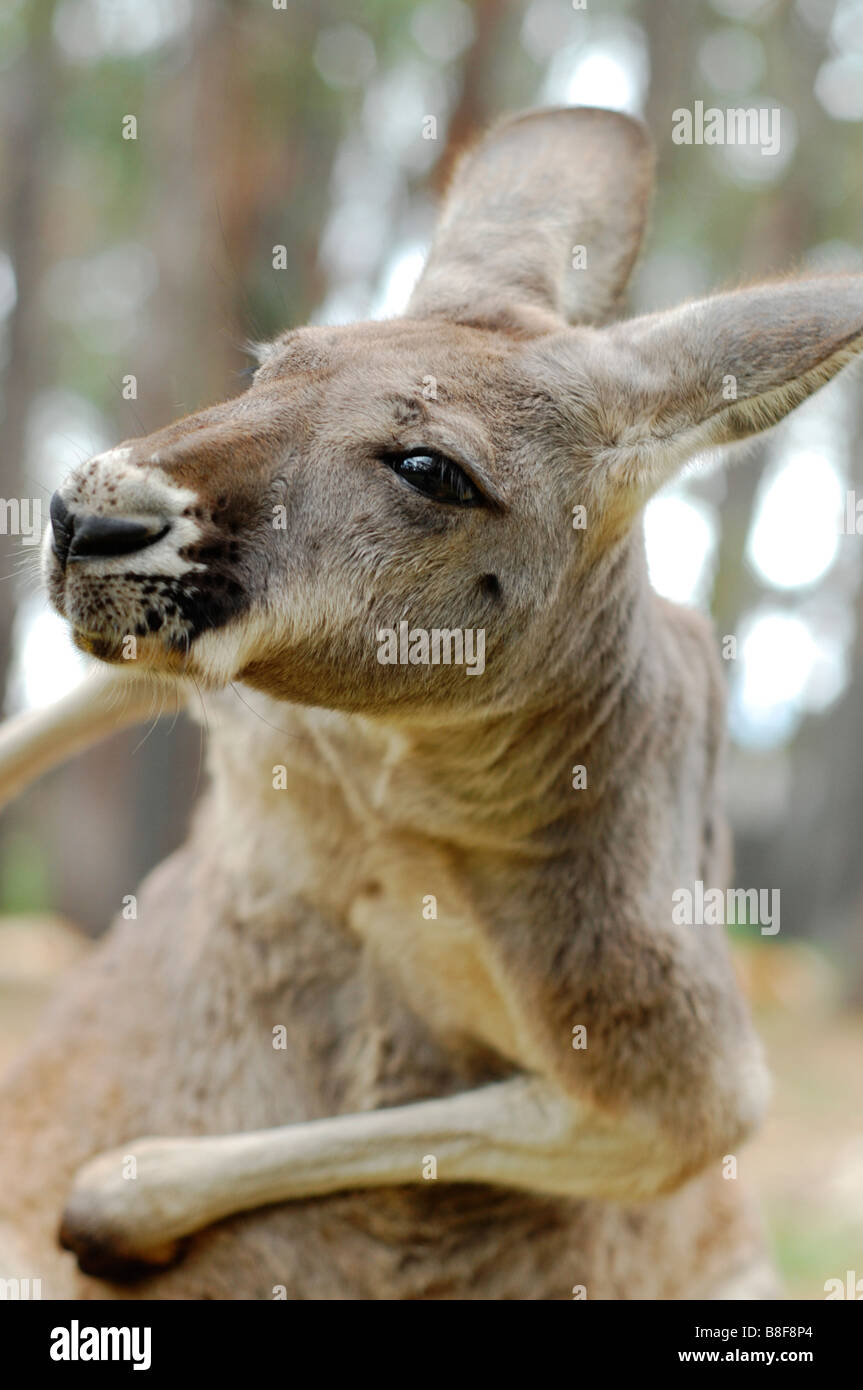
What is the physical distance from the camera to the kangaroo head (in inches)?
100

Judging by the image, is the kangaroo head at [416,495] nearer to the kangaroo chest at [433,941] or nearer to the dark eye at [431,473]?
the dark eye at [431,473]

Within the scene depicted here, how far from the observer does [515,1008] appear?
10.8 feet

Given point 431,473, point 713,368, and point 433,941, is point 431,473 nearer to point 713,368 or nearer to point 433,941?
point 713,368

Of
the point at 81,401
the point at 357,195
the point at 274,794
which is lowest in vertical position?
the point at 274,794

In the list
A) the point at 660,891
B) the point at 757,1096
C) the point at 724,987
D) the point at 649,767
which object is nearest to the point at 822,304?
the point at 649,767

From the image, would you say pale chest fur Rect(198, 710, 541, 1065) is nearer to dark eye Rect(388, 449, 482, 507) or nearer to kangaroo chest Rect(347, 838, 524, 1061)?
kangaroo chest Rect(347, 838, 524, 1061)

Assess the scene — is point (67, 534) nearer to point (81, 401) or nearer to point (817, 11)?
point (817, 11)

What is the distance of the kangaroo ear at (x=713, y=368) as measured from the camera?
108 inches

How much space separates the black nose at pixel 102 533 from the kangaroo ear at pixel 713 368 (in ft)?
3.36

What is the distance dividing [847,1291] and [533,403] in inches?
146

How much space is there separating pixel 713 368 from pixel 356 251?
12.2m

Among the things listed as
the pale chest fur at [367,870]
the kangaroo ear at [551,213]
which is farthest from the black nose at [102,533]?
the kangaroo ear at [551,213]

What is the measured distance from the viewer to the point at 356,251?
14.4m

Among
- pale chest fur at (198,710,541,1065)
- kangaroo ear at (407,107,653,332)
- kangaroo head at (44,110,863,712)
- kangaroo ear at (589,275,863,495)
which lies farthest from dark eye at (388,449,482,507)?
kangaroo ear at (407,107,653,332)
